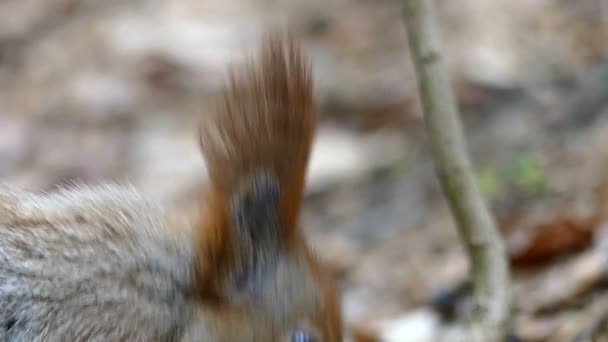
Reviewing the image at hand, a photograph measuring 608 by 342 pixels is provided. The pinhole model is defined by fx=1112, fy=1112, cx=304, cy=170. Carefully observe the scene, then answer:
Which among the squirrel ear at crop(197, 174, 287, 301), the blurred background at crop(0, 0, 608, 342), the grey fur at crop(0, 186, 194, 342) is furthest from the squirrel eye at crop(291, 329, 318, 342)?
the blurred background at crop(0, 0, 608, 342)

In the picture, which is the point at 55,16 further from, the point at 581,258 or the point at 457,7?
the point at 581,258

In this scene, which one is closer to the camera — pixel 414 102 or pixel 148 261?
pixel 148 261

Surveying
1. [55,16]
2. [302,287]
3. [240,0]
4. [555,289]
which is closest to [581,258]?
[555,289]

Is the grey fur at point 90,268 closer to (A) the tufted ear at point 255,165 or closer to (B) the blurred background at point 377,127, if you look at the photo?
(A) the tufted ear at point 255,165

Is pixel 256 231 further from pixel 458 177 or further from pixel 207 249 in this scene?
pixel 458 177

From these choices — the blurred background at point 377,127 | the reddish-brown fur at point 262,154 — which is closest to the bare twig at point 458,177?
the blurred background at point 377,127

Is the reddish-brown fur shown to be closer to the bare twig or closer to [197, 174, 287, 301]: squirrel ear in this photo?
[197, 174, 287, 301]: squirrel ear

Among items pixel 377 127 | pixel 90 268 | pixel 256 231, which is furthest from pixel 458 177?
pixel 377 127
